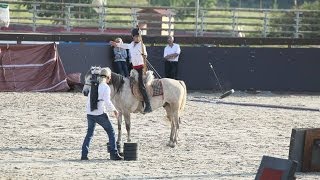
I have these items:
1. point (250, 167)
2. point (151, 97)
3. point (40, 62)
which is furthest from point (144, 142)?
point (40, 62)

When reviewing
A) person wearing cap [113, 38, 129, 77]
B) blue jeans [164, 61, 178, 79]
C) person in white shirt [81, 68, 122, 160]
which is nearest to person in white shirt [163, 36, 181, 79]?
blue jeans [164, 61, 178, 79]

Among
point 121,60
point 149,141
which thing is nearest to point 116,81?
point 149,141

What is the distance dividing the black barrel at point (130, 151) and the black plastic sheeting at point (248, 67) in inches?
585

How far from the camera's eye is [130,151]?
15.2m

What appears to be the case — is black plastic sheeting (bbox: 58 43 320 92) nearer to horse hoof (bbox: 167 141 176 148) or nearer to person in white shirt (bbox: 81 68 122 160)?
horse hoof (bbox: 167 141 176 148)

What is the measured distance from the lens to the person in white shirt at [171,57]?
2942cm

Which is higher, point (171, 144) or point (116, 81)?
point (116, 81)

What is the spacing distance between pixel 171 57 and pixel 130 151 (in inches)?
570

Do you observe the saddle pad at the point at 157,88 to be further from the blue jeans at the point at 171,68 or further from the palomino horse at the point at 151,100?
the blue jeans at the point at 171,68

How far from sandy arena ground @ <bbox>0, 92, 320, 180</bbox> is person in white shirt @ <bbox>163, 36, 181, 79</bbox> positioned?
3.67 m

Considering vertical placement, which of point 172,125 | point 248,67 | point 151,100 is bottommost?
point 248,67

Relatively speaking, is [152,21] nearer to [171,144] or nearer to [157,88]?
[157,88]

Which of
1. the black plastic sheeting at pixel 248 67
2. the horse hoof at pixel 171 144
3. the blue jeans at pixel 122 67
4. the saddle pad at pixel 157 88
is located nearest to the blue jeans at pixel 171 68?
the black plastic sheeting at pixel 248 67

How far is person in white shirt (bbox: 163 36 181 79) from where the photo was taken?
29.4 metres
